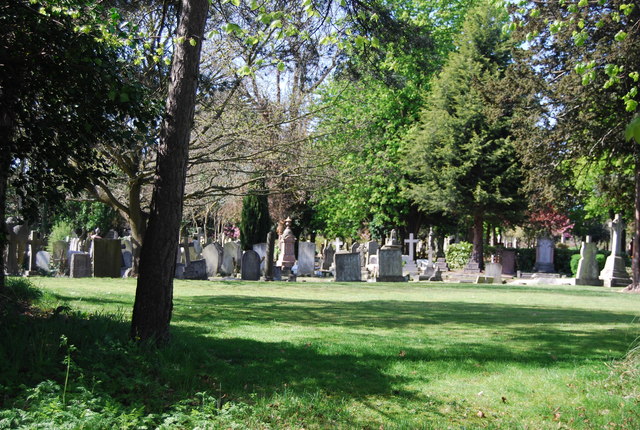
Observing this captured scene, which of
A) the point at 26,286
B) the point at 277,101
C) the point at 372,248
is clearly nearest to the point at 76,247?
the point at 372,248

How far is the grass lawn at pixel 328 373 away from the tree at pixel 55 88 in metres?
1.87

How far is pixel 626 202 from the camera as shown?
26.1 m

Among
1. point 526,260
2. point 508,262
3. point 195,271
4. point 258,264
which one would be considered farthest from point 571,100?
point 526,260

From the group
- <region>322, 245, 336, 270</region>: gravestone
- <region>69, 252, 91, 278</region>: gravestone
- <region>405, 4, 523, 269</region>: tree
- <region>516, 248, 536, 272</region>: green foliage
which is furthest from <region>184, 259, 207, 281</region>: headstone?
<region>516, 248, 536, 272</region>: green foliage

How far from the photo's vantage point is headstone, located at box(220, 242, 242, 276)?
24.4 meters

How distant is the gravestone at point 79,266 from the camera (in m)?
19.1

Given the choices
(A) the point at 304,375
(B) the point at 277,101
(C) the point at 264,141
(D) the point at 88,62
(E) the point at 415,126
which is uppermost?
(E) the point at 415,126

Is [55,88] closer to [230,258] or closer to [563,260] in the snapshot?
[230,258]

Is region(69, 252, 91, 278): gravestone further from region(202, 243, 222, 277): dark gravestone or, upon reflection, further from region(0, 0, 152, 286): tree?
region(0, 0, 152, 286): tree

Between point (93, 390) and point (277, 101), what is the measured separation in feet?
44.4

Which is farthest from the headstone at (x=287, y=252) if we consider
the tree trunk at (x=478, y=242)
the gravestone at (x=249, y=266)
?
the tree trunk at (x=478, y=242)

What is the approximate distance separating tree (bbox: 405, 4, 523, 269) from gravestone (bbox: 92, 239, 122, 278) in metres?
20.0

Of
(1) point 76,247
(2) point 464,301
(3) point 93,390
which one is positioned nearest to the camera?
(3) point 93,390

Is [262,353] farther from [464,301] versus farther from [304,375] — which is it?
[464,301]
